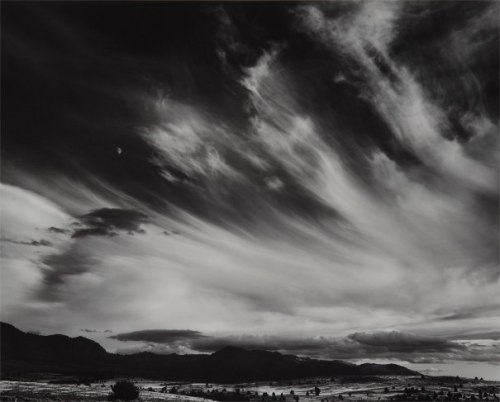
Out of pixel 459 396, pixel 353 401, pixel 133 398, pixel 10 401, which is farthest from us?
pixel 459 396

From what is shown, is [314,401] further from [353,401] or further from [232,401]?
[232,401]

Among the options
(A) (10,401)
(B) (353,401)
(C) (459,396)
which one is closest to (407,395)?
(C) (459,396)

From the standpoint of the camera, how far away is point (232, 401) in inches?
3875

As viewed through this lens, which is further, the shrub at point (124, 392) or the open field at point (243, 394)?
the open field at point (243, 394)

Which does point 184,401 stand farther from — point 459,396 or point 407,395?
point 459,396

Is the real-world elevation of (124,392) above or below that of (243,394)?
above

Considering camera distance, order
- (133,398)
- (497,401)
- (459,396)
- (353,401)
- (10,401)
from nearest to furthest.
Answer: (10,401) < (133,398) < (497,401) < (353,401) < (459,396)

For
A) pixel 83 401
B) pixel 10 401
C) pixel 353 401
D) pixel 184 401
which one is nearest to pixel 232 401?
pixel 353 401

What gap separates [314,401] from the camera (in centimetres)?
9262

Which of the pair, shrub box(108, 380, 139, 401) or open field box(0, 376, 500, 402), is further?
open field box(0, 376, 500, 402)

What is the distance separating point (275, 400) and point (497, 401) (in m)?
44.6

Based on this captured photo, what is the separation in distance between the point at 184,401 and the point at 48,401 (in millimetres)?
20068

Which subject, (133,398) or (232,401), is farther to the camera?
(232,401)

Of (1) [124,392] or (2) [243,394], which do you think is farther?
(2) [243,394]
